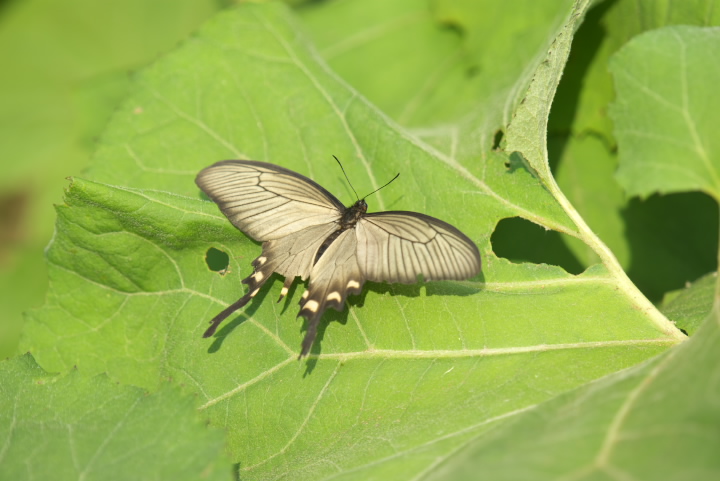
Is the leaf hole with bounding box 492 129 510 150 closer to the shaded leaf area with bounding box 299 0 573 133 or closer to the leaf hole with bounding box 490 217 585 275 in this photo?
the leaf hole with bounding box 490 217 585 275

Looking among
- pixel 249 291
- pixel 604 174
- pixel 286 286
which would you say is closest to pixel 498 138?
pixel 604 174

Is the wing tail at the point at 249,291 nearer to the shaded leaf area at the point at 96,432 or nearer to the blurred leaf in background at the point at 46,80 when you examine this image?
the shaded leaf area at the point at 96,432

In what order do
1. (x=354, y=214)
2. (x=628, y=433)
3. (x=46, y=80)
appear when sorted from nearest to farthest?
(x=628, y=433)
(x=354, y=214)
(x=46, y=80)

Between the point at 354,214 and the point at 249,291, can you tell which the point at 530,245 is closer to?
the point at 354,214

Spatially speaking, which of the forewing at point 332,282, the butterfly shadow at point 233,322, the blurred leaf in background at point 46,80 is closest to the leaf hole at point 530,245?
the forewing at point 332,282

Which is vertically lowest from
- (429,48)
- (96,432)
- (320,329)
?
(96,432)

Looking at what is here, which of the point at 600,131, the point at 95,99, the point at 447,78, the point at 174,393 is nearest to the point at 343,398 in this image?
the point at 174,393
